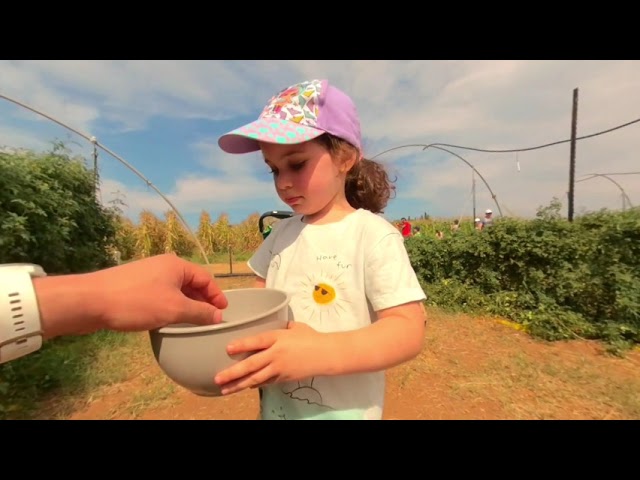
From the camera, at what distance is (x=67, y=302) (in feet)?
2.49

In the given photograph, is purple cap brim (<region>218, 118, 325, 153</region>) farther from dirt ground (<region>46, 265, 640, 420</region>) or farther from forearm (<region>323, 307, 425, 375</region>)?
dirt ground (<region>46, 265, 640, 420</region>)

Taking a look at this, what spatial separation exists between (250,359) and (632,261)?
5.76 meters

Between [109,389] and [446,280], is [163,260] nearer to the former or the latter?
[109,389]

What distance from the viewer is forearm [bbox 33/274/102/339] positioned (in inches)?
29.9

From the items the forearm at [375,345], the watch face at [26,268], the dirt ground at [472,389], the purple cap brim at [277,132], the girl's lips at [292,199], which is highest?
the purple cap brim at [277,132]

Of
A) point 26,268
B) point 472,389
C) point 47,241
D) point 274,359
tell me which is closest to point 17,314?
point 26,268

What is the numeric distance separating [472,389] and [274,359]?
3361mm

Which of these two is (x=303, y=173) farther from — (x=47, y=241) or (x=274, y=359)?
(x=47, y=241)

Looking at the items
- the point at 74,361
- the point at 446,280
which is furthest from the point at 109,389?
the point at 446,280

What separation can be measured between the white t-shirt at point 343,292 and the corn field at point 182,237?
12.2 meters

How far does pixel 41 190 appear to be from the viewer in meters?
4.13

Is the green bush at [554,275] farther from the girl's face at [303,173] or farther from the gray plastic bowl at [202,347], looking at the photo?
the gray plastic bowl at [202,347]

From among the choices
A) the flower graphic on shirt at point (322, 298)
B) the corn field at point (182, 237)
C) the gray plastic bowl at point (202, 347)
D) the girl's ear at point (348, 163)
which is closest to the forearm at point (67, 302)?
the gray plastic bowl at point (202, 347)

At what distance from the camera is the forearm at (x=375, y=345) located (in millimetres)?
824
